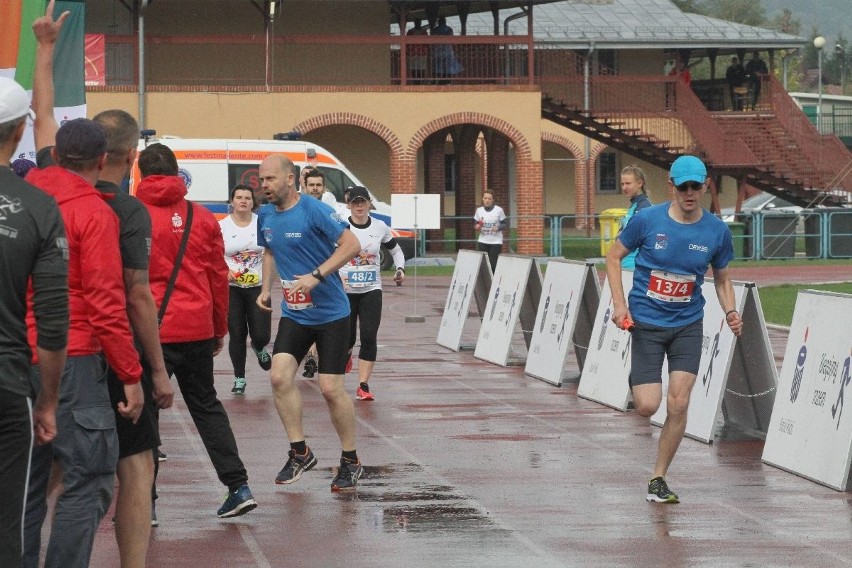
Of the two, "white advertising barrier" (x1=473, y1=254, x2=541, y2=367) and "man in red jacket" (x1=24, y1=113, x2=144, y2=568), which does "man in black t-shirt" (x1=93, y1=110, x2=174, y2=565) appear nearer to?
"man in red jacket" (x1=24, y1=113, x2=144, y2=568)

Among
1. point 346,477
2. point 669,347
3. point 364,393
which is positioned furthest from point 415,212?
point 669,347

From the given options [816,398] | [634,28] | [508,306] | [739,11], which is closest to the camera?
[816,398]

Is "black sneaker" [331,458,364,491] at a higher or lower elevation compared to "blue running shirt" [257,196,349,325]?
lower

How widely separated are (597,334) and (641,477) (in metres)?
4.14

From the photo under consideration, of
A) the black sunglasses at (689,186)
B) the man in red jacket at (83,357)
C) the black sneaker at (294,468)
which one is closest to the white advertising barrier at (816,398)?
the black sunglasses at (689,186)

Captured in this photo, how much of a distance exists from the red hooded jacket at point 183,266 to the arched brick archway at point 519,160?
32079 millimetres

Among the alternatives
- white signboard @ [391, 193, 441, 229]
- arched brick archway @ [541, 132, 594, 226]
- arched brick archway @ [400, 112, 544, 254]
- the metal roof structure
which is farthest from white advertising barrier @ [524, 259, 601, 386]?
arched brick archway @ [541, 132, 594, 226]

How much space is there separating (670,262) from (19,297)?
487 centimetres

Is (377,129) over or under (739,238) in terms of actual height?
over

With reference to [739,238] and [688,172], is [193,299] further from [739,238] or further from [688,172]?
[739,238]

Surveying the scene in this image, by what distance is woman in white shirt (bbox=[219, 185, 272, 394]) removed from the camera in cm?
1359

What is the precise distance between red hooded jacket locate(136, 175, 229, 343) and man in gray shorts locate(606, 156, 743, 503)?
2.19 m

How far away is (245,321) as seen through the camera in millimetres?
13953

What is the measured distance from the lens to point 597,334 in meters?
14.0
